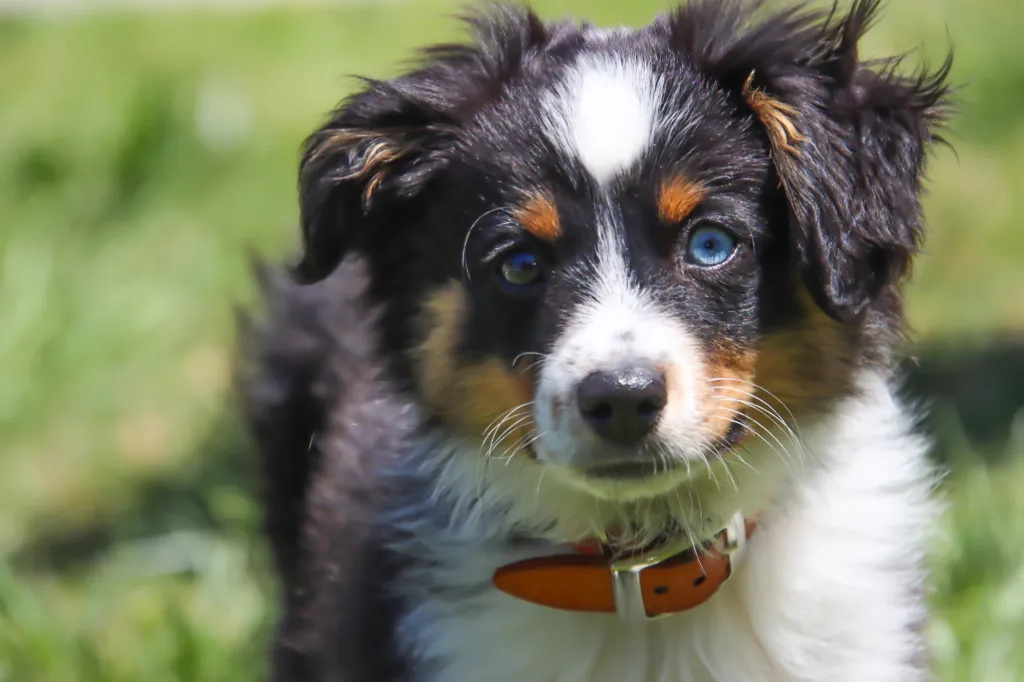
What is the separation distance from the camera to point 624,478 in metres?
2.86

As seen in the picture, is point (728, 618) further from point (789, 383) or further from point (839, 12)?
point (839, 12)

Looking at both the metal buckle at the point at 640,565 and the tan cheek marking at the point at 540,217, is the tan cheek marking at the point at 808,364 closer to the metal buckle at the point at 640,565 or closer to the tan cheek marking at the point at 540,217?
the metal buckle at the point at 640,565

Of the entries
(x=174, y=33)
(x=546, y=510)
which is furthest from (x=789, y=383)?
(x=174, y=33)

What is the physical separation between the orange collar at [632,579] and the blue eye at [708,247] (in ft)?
1.92

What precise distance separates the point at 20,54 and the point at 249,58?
1648 mm

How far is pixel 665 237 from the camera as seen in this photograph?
2.91m

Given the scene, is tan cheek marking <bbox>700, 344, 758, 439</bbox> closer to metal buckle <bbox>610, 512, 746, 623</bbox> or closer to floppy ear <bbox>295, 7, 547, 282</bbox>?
metal buckle <bbox>610, 512, 746, 623</bbox>

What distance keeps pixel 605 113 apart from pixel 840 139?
50 cm

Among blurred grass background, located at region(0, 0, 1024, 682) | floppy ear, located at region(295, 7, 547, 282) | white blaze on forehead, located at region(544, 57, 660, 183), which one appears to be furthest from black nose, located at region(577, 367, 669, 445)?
blurred grass background, located at region(0, 0, 1024, 682)

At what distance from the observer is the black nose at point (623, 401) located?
106 inches

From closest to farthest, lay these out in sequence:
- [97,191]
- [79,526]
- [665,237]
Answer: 1. [665,237]
2. [79,526]
3. [97,191]

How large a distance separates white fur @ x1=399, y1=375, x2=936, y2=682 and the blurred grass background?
0.64 metres

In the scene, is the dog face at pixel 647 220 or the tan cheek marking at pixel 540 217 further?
the tan cheek marking at pixel 540 217

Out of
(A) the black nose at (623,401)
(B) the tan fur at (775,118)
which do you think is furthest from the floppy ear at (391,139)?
(A) the black nose at (623,401)
